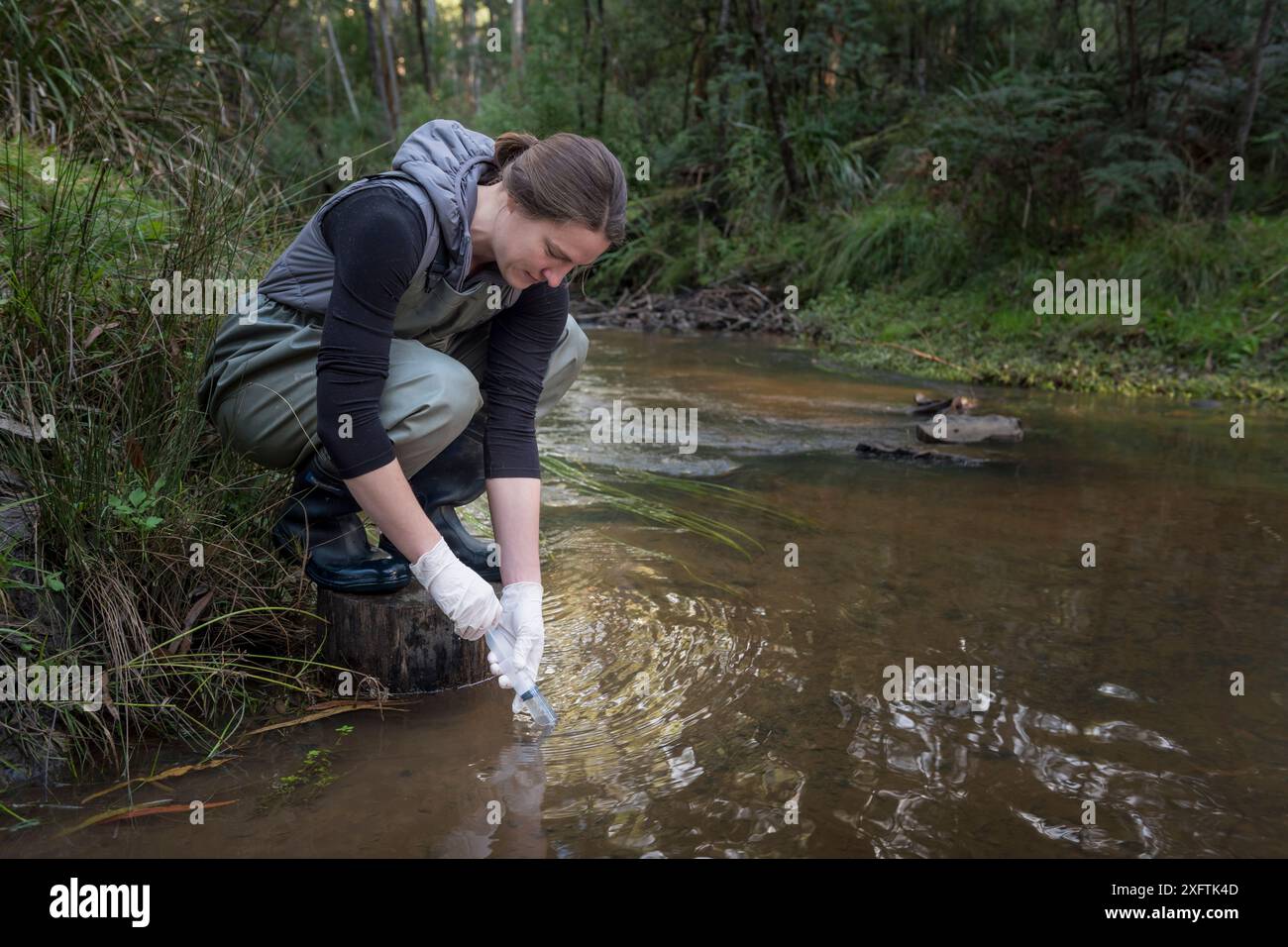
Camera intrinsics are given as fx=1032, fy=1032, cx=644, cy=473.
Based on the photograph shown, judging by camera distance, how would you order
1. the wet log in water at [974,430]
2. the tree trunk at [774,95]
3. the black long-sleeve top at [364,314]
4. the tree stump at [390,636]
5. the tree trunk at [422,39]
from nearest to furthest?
the black long-sleeve top at [364,314], the tree stump at [390,636], the wet log in water at [974,430], the tree trunk at [774,95], the tree trunk at [422,39]

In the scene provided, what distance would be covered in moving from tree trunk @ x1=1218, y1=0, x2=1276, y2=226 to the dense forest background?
5 cm

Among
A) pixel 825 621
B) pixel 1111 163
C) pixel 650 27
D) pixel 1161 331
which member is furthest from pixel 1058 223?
pixel 650 27

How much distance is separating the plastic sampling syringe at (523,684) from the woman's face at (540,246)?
762 mm

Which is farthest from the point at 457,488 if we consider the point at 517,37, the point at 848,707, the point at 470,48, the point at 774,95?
the point at 470,48

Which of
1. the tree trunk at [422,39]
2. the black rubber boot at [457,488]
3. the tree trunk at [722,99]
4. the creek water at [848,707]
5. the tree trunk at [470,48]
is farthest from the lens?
the tree trunk at [470,48]

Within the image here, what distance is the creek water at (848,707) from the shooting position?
66.2 inches

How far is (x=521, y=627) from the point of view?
220 centimetres

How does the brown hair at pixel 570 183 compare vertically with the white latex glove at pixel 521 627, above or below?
above

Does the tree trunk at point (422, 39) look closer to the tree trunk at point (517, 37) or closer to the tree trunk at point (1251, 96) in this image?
the tree trunk at point (517, 37)

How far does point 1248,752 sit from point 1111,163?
588 centimetres

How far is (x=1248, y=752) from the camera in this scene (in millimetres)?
1936

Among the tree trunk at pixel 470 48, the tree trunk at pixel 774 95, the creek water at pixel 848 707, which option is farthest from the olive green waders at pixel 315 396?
the tree trunk at pixel 470 48

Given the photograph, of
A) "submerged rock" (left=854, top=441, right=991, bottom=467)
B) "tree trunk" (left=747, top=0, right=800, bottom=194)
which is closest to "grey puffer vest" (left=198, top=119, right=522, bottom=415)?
"submerged rock" (left=854, top=441, right=991, bottom=467)
